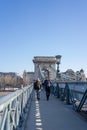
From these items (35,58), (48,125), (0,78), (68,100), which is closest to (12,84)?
(0,78)

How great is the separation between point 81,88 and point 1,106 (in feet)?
32.9

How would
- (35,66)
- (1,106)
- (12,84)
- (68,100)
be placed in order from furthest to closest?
(12,84)
(35,66)
(68,100)
(1,106)

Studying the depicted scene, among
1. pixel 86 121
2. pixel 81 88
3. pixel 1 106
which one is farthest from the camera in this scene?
pixel 81 88

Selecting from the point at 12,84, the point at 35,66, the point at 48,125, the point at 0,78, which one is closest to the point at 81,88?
the point at 48,125

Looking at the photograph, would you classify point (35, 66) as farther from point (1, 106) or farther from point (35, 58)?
point (1, 106)

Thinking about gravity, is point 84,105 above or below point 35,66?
below

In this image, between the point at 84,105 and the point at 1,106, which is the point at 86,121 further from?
the point at 1,106

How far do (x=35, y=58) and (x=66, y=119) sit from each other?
95.8 metres

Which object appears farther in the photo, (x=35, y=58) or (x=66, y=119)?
(x=35, y=58)

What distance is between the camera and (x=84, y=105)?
610 inches

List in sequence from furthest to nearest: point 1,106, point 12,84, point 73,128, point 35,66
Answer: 1. point 12,84
2. point 35,66
3. point 73,128
4. point 1,106

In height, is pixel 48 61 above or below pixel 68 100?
above

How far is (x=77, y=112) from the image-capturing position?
14.9m

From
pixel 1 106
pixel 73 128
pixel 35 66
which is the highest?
pixel 35 66
